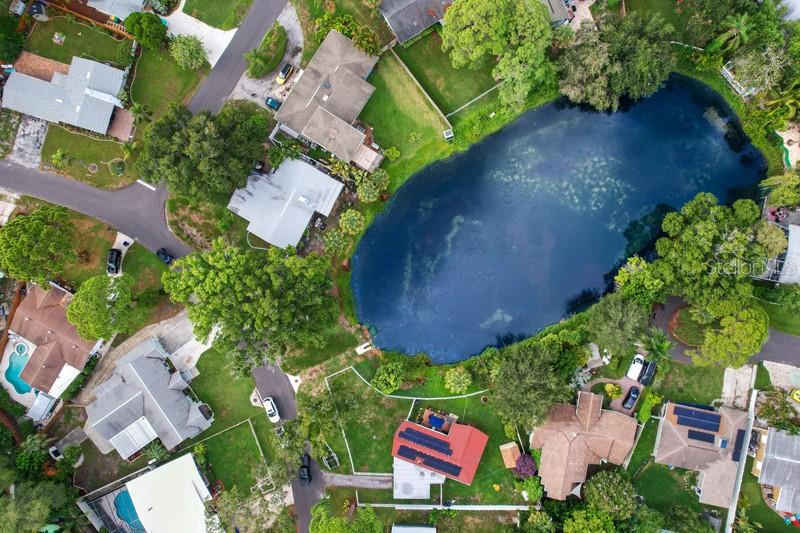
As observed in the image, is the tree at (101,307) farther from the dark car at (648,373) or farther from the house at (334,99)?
the dark car at (648,373)

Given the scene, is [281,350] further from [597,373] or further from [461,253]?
[597,373]

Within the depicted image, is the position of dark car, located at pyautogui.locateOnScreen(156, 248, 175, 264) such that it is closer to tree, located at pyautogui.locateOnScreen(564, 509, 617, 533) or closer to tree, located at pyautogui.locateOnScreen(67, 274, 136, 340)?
tree, located at pyautogui.locateOnScreen(67, 274, 136, 340)

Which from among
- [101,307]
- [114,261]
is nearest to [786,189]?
[101,307]

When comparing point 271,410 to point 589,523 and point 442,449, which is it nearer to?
point 442,449

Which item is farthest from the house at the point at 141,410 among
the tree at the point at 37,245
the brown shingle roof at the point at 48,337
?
the tree at the point at 37,245

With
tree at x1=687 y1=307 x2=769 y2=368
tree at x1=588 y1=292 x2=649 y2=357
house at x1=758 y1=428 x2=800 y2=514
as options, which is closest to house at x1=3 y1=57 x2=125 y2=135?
tree at x1=588 y1=292 x2=649 y2=357

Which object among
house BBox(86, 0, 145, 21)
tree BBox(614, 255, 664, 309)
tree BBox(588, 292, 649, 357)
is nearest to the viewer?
tree BBox(588, 292, 649, 357)
